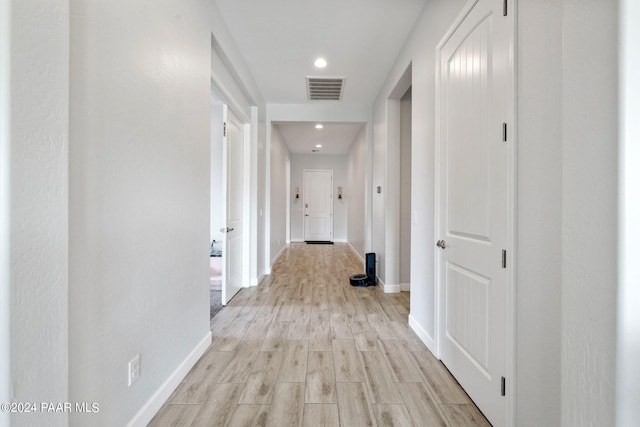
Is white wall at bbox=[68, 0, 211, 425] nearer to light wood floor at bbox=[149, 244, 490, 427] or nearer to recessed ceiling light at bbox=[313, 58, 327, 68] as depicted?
light wood floor at bbox=[149, 244, 490, 427]

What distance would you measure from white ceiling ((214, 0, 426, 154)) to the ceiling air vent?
0.26ft

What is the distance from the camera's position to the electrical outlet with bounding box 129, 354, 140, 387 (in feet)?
4.05

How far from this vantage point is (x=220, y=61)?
2.57 m

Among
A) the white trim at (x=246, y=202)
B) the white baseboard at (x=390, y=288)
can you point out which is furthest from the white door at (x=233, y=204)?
the white baseboard at (x=390, y=288)

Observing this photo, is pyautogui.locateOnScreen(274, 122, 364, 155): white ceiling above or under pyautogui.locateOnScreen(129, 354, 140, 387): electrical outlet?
above

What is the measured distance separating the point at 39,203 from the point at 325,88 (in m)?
3.49

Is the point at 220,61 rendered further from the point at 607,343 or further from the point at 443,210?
the point at 607,343

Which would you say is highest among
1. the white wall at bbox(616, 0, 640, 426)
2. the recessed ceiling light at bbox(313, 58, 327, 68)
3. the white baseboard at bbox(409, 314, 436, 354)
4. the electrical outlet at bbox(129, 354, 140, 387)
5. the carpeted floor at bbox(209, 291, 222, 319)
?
the recessed ceiling light at bbox(313, 58, 327, 68)

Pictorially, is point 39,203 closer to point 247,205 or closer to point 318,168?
point 247,205

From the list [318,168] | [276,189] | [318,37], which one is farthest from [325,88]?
[318,168]

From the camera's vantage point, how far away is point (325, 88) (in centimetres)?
373

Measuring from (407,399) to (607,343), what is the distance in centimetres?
112

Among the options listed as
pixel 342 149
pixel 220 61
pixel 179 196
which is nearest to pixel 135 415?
pixel 179 196

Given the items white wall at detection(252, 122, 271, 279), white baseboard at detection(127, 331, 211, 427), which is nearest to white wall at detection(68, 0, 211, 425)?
white baseboard at detection(127, 331, 211, 427)
